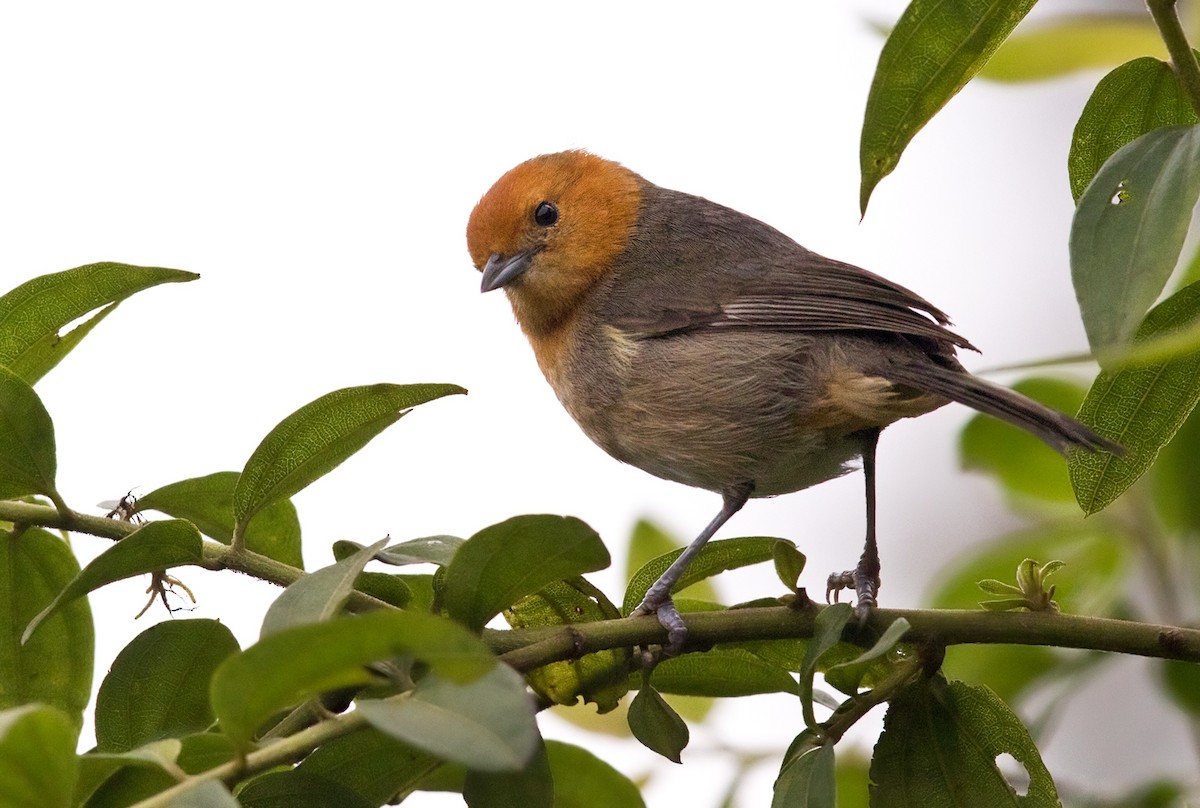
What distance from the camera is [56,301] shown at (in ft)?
6.89

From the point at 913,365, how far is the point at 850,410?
21 cm

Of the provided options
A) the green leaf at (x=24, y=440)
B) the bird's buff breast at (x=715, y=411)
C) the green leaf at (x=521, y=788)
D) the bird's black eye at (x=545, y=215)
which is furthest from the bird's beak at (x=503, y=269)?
the green leaf at (x=521, y=788)

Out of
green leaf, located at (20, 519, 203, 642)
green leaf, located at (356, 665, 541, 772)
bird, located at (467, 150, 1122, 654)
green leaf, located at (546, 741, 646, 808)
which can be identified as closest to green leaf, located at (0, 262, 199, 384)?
green leaf, located at (20, 519, 203, 642)

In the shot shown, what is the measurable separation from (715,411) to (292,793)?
2.00 m

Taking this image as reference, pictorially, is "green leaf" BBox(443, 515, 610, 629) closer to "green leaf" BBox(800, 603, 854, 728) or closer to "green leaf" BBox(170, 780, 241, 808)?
"green leaf" BBox(800, 603, 854, 728)

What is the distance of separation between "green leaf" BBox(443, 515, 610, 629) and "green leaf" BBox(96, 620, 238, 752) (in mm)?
417

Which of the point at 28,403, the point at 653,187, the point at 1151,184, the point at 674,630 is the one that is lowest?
the point at 674,630

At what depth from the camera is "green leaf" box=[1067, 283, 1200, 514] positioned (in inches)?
80.9

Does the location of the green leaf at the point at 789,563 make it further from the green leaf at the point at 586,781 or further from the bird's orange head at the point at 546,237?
the bird's orange head at the point at 546,237

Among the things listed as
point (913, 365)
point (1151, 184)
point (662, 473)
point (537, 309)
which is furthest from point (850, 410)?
point (1151, 184)

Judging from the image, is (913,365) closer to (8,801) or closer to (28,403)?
(28,403)

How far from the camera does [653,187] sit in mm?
4770

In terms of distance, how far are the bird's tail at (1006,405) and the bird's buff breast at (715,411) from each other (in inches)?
12.8

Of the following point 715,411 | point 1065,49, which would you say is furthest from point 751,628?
point 1065,49
